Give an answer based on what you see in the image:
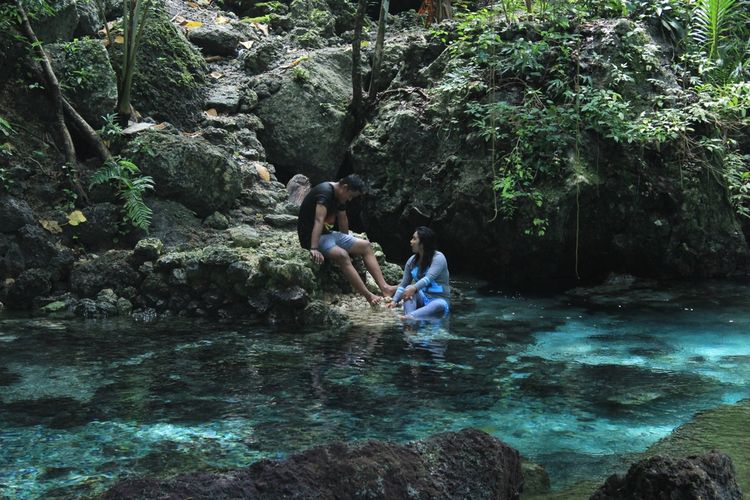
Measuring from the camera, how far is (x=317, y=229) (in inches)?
368

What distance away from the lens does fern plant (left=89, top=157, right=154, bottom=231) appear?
32.0 ft

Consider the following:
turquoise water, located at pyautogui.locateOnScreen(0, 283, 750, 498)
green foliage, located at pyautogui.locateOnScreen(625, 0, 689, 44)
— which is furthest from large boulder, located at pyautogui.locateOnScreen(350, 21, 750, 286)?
turquoise water, located at pyautogui.locateOnScreen(0, 283, 750, 498)

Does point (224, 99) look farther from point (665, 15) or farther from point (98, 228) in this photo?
point (665, 15)

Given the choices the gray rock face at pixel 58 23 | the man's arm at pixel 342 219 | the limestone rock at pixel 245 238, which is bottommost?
the limestone rock at pixel 245 238

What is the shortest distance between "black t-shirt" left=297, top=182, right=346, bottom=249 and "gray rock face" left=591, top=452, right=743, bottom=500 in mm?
6743

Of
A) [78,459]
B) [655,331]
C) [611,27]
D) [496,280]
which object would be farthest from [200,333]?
[611,27]

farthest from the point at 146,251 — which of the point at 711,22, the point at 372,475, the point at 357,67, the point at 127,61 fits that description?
the point at 711,22

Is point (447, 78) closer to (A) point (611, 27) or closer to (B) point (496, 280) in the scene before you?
(A) point (611, 27)

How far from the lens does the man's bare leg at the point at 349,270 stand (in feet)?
31.3

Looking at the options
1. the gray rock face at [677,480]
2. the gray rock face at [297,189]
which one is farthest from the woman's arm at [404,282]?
the gray rock face at [677,480]

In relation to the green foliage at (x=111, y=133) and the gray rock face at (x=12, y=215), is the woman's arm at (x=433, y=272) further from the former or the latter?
the gray rock face at (x=12, y=215)

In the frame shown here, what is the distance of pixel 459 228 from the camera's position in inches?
488

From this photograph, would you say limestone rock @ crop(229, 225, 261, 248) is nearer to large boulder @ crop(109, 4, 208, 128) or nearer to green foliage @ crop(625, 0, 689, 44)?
large boulder @ crop(109, 4, 208, 128)

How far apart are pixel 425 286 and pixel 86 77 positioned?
6182mm
